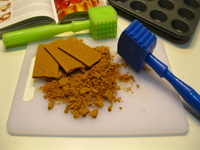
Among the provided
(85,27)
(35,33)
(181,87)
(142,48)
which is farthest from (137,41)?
(35,33)

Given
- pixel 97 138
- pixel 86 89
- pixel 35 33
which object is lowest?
pixel 97 138

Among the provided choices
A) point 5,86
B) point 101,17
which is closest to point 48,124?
point 5,86

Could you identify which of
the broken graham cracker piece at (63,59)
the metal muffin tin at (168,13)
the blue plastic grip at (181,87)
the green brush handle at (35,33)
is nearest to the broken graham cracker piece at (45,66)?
the broken graham cracker piece at (63,59)

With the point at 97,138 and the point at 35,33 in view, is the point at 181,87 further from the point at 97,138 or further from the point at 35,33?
the point at 35,33

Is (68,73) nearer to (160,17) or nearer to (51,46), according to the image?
(51,46)

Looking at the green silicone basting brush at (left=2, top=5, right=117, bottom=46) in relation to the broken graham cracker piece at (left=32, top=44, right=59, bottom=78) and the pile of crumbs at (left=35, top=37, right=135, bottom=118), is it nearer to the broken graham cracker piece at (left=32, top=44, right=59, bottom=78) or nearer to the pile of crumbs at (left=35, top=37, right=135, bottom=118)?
the broken graham cracker piece at (left=32, top=44, right=59, bottom=78)

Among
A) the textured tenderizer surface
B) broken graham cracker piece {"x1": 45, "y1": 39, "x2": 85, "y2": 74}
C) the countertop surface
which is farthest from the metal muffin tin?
broken graham cracker piece {"x1": 45, "y1": 39, "x2": 85, "y2": 74}
